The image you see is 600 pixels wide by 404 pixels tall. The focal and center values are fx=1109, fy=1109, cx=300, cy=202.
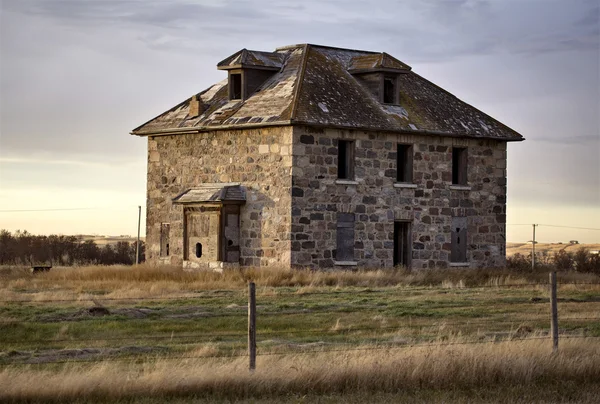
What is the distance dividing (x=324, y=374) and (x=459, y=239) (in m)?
23.3

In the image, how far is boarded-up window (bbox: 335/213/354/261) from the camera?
1355 inches

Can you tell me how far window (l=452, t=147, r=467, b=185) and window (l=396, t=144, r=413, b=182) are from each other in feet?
7.01

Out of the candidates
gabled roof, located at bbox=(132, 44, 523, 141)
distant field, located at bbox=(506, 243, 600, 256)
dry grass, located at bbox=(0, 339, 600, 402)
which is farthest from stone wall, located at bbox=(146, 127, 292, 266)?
distant field, located at bbox=(506, 243, 600, 256)

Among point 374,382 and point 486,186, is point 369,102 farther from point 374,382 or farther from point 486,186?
point 374,382

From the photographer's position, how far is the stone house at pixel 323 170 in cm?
3388

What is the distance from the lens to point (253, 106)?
1388 inches

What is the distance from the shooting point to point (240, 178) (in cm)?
3488

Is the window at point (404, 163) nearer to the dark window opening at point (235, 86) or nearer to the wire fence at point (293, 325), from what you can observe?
the dark window opening at point (235, 86)

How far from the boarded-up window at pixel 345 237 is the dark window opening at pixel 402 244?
2182 mm

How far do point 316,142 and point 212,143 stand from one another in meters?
3.91

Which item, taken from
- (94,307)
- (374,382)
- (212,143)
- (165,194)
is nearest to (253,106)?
(212,143)

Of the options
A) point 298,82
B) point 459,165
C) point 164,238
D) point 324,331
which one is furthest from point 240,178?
point 324,331

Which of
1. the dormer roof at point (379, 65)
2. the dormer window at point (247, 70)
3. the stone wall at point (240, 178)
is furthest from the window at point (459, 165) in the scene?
the stone wall at point (240, 178)

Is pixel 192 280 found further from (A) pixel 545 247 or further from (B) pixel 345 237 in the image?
(A) pixel 545 247
